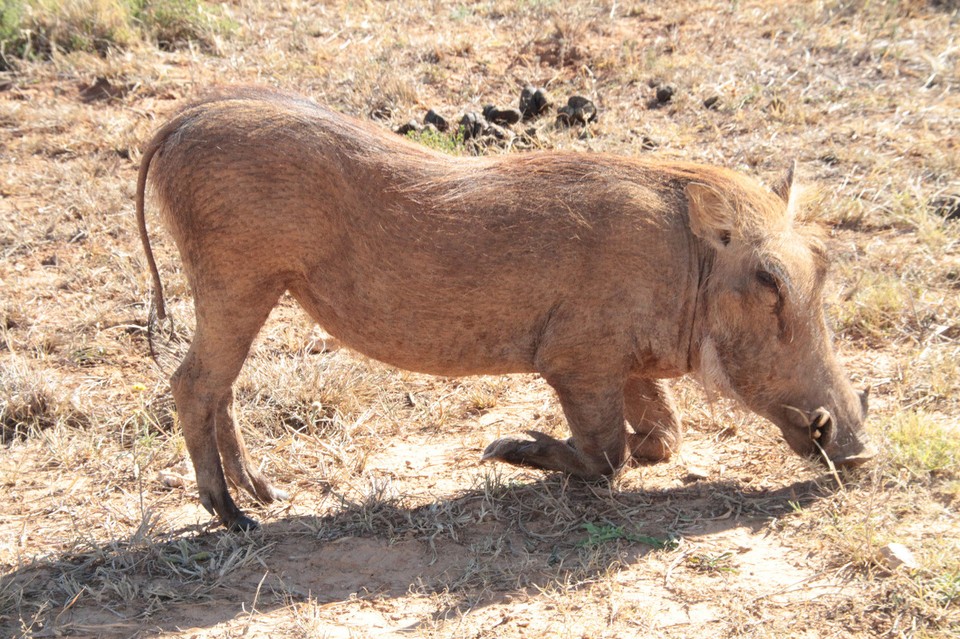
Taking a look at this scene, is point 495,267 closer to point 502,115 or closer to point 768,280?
point 768,280

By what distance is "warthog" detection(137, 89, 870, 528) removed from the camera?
11.8ft

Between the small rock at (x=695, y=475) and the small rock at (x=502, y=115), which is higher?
the small rock at (x=502, y=115)

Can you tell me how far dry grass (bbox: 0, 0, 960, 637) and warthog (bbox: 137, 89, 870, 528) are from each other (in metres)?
0.34

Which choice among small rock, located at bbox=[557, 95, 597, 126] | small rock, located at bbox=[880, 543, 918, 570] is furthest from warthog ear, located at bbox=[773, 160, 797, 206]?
small rock, located at bbox=[557, 95, 597, 126]

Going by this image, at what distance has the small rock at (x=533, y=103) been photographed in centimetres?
681

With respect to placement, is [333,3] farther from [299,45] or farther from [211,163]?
[211,163]

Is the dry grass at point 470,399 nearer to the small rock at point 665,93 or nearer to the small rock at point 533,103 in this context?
the small rock at point 665,93

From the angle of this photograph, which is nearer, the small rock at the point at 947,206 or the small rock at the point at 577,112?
the small rock at the point at 947,206

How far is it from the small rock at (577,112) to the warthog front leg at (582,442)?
3.17m

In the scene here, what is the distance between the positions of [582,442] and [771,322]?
0.82 meters

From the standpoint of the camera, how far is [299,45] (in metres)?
7.83

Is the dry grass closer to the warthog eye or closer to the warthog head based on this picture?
the warthog head

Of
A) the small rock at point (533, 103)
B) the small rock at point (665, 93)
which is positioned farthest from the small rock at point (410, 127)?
the small rock at point (665, 93)

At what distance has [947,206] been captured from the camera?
571cm
